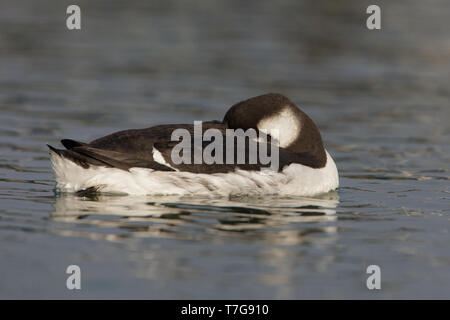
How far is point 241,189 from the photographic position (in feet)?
34.1

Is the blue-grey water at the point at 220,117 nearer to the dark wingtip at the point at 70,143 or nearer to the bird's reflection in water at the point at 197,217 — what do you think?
the bird's reflection in water at the point at 197,217

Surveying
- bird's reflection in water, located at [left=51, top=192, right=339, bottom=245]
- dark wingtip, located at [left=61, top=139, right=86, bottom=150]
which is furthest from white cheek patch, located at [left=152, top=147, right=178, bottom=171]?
dark wingtip, located at [left=61, top=139, right=86, bottom=150]

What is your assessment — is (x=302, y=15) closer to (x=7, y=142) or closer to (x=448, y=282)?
(x=7, y=142)

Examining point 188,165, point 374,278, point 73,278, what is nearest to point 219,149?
point 188,165

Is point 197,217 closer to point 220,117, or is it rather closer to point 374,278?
point 374,278

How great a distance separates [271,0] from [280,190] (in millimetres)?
17551

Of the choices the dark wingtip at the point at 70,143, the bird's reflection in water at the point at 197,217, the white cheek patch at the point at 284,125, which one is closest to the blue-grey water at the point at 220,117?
the bird's reflection in water at the point at 197,217

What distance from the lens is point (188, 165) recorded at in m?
10.1

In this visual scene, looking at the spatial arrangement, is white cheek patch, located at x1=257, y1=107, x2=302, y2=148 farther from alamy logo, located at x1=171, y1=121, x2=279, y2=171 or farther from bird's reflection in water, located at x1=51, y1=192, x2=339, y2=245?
bird's reflection in water, located at x1=51, y1=192, x2=339, y2=245

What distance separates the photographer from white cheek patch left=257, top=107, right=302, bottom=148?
35.8 ft

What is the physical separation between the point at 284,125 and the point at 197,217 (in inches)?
79.6
